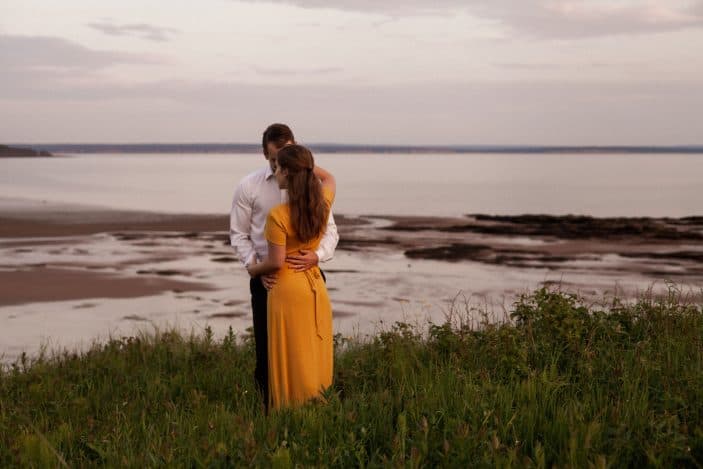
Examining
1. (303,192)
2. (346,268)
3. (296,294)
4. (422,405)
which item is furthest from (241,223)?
(346,268)

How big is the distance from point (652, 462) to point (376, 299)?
12.0 m

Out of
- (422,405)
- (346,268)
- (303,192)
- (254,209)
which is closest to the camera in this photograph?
(422,405)

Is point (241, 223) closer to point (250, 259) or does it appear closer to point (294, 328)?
point (250, 259)

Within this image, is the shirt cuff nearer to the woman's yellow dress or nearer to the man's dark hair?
the woman's yellow dress

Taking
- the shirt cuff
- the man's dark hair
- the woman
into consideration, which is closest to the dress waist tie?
the woman

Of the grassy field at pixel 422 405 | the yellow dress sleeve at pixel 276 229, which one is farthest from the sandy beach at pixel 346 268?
the yellow dress sleeve at pixel 276 229

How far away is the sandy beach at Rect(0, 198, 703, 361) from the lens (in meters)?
14.3

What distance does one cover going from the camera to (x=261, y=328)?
6.57 m

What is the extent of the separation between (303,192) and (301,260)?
55 centimetres

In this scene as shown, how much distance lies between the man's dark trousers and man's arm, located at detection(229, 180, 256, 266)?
0.83 ft

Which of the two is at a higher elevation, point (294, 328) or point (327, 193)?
point (327, 193)

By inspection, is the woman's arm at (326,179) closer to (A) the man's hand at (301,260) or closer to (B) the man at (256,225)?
(B) the man at (256,225)

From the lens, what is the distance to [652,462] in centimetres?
422

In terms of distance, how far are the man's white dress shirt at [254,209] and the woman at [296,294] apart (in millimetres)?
506
